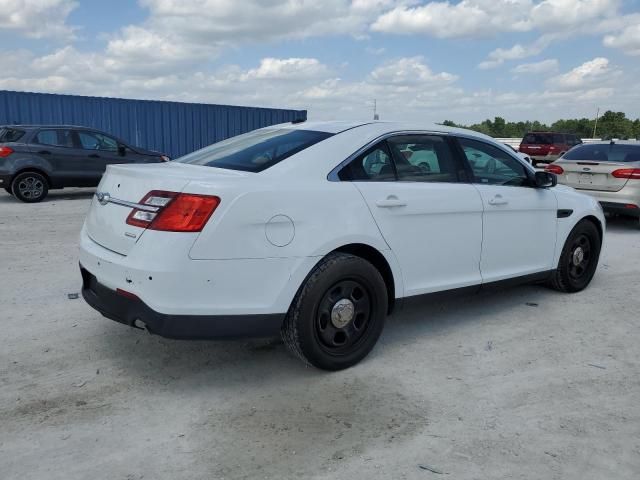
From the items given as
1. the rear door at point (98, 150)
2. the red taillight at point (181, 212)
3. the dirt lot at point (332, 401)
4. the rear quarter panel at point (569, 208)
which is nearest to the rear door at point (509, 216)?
the rear quarter panel at point (569, 208)

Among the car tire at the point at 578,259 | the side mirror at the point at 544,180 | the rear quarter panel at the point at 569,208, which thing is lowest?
the car tire at the point at 578,259

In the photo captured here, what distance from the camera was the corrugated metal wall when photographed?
16.5 meters

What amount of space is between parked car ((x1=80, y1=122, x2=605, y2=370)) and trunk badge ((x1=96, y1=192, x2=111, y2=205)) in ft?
0.07

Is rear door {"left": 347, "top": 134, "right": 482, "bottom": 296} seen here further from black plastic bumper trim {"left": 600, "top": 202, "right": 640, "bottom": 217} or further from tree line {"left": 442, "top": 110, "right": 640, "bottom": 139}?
tree line {"left": 442, "top": 110, "right": 640, "bottom": 139}

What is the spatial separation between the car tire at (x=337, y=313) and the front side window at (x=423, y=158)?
0.77 meters

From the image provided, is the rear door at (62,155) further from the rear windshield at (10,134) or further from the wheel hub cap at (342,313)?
the wheel hub cap at (342,313)

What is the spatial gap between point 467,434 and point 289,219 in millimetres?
1451

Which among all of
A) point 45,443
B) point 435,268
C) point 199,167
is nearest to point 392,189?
point 435,268

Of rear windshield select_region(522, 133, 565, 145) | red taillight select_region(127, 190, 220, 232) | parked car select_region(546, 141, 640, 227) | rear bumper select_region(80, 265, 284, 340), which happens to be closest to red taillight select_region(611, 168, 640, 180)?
parked car select_region(546, 141, 640, 227)

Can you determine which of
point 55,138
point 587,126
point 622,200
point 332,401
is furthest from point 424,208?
point 587,126

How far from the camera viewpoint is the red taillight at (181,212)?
3.03m

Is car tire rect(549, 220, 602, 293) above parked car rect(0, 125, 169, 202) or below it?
below

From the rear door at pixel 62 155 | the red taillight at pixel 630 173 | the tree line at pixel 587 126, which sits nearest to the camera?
the red taillight at pixel 630 173

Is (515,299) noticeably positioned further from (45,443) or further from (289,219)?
(45,443)
